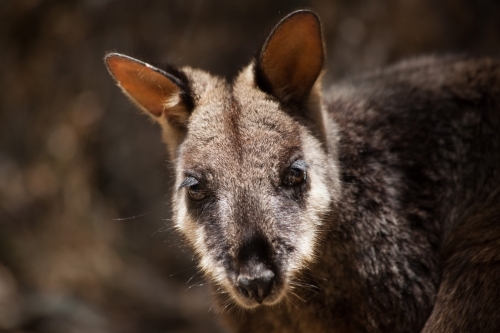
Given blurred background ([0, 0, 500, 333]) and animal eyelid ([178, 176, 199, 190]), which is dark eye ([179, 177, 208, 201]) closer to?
animal eyelid ([178, 176, 199, 190])

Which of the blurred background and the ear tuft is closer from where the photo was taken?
the ear tuft

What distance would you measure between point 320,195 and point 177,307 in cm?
484

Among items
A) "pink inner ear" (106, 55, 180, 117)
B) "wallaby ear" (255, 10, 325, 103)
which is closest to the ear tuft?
"pink inner ear" (106, 55, 180, 117)

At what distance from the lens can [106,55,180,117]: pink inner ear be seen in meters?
4.23

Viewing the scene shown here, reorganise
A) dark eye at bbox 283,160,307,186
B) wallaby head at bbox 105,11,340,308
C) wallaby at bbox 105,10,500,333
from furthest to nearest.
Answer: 1. dark eye at bbox 283,160,307,186
2. wallaby at bbox 105,10,500,333
3. wallaby head at bbox 105,11,340,308

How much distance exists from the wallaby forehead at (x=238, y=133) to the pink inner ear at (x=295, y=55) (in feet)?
0.56

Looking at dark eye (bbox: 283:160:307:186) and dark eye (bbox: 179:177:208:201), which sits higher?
dark eye (bbox: 283:160:307:186)

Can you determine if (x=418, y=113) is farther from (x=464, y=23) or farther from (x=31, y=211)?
(x=31, y=211)

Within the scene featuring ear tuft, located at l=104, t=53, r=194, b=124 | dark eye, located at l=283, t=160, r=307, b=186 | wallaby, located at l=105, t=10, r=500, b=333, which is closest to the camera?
wallaby, located at l=105, t=10, r=500, b=333

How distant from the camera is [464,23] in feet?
24.3

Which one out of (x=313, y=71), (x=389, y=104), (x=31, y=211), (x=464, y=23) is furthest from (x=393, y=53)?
(x=31, y=211)

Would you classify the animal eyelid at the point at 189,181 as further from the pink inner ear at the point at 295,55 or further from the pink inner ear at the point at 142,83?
the pink inner ear at the point at 295,55

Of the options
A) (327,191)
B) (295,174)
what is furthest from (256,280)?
(327,191)

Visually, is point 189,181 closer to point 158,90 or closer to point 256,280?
point 158,90
